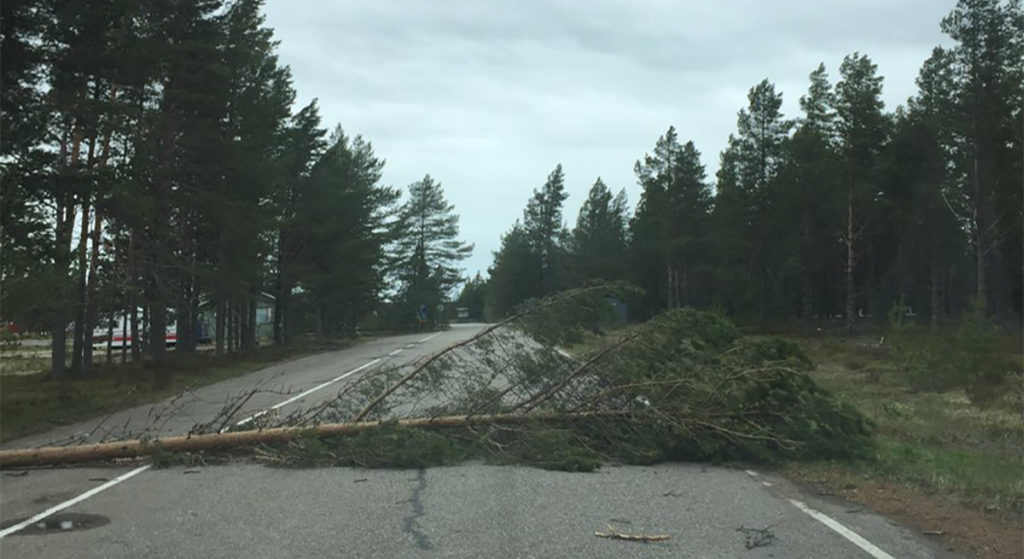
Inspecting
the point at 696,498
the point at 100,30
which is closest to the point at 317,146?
the point at 100,30

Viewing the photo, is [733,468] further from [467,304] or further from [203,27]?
[467,304]

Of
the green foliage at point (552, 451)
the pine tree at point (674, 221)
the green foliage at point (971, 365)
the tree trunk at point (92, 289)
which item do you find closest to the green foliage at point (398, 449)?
the green foliage at point (552, 451)

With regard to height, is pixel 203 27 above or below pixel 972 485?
above

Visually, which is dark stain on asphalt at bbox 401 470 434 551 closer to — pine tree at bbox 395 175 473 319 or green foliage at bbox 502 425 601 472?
green foliage at bbox 502 425 601 472

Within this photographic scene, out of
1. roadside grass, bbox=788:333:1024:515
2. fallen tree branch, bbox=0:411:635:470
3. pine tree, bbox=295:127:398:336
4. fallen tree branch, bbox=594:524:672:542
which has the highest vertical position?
pine tree, bbox=295:127:398:336

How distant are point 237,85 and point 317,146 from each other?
16353mm

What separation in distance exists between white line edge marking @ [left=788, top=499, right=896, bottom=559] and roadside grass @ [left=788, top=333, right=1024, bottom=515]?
5.36 feet

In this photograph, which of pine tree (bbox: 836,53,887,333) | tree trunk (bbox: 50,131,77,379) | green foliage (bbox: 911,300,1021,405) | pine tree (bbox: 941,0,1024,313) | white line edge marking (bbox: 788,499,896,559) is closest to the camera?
white line edge marking (bbox: 788,499,896,559)

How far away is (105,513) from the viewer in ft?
26.3

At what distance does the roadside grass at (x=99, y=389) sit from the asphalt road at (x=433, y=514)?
476 cm

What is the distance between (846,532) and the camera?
7.15m

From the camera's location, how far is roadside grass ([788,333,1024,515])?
362 inches

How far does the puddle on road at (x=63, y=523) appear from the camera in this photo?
24.4ft

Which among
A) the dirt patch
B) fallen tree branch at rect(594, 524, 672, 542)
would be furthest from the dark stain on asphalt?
the dirt patch
